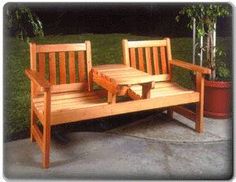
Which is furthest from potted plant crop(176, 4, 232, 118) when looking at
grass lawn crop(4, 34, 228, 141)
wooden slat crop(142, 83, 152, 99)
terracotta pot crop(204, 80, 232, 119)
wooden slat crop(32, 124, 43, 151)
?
wooden slat crop(32, 124, 43, 151)

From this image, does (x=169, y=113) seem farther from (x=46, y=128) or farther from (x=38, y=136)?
(x=46, y=128)

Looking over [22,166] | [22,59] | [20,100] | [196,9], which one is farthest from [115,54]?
[22,166]

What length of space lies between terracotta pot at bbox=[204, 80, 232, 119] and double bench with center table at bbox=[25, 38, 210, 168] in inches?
18.0

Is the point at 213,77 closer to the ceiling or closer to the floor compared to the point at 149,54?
closer to the floor

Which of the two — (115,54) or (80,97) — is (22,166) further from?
(115,54)

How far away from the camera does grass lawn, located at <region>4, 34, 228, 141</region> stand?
204 inches

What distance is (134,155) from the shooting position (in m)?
4.15

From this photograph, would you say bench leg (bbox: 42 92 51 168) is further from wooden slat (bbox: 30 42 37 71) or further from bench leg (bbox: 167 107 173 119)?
bench leg (bbox: 167 107 173 119)

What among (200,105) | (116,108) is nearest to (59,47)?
(116,108)

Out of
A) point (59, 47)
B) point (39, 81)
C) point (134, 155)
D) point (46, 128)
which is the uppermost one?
point (59, 47)

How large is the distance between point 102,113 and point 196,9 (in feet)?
6.90

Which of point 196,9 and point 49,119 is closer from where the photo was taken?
point 49,119

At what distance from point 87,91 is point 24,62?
189 inches

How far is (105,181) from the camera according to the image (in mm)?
3629
